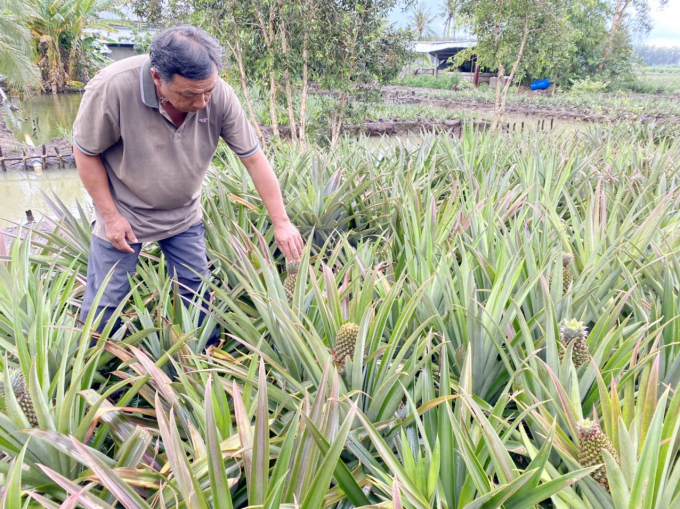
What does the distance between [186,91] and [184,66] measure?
95 millimetres

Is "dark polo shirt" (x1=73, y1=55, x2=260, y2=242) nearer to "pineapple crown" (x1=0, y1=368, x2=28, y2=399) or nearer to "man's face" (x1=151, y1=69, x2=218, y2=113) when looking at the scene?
"man's face" (x1=151, y1=69, x2=218, y2=113)

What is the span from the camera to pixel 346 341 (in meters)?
1.25

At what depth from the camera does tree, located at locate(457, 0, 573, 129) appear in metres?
7.92

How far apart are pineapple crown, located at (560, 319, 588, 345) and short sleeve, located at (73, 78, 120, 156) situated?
1.61 metres

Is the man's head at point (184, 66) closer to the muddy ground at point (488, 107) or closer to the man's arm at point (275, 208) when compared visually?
the man's arm at point (275, 208)

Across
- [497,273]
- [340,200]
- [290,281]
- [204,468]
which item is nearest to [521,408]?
[497,273]

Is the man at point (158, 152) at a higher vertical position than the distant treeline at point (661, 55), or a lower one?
lower

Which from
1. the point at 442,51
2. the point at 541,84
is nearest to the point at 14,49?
the point at 541,84

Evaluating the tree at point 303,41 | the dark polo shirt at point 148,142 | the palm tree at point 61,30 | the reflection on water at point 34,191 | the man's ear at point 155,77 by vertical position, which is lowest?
the reflection on water at point 34,191

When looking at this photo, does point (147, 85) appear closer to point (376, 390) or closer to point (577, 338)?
point (376, 390)

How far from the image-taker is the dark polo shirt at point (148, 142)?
5.65 feet

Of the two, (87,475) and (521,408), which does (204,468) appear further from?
(521,408)

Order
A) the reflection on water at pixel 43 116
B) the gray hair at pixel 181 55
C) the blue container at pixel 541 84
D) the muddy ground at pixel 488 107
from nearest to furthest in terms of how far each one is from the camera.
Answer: the gray hair at pixel 181 55
the reflection on water at pixel 43 116
the muddy ground at pixel 488 107
the blue container at pixel 541 84

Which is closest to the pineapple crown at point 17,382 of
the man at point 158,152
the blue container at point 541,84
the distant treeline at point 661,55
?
the man at point 158,152
